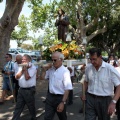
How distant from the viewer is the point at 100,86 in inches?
160

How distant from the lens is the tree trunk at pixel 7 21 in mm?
9344

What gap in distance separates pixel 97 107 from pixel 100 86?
0.35 metres

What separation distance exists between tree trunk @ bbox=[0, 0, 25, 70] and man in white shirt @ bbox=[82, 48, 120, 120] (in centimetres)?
591

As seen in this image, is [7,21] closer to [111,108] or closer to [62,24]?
[62,24]

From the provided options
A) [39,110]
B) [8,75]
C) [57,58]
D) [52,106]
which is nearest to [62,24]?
[8,75]

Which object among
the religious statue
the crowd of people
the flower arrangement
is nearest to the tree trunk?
the religious statue

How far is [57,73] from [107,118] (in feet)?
3.73

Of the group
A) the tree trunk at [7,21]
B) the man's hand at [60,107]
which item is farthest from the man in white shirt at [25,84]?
the tree trunk at [7,21]

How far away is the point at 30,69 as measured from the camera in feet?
18.6

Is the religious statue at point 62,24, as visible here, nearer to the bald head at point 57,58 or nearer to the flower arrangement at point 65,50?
the flower arrangement at point 65,50

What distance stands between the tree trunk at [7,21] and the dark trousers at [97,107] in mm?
6081

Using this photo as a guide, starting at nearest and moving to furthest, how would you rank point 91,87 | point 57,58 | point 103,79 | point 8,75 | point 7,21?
point 103,79
point 91,87
point 57,58
point 8,75
point 7,21

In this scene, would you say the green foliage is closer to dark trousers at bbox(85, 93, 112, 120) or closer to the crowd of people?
the crowd of people

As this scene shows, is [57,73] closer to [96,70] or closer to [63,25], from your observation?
[96,70]
